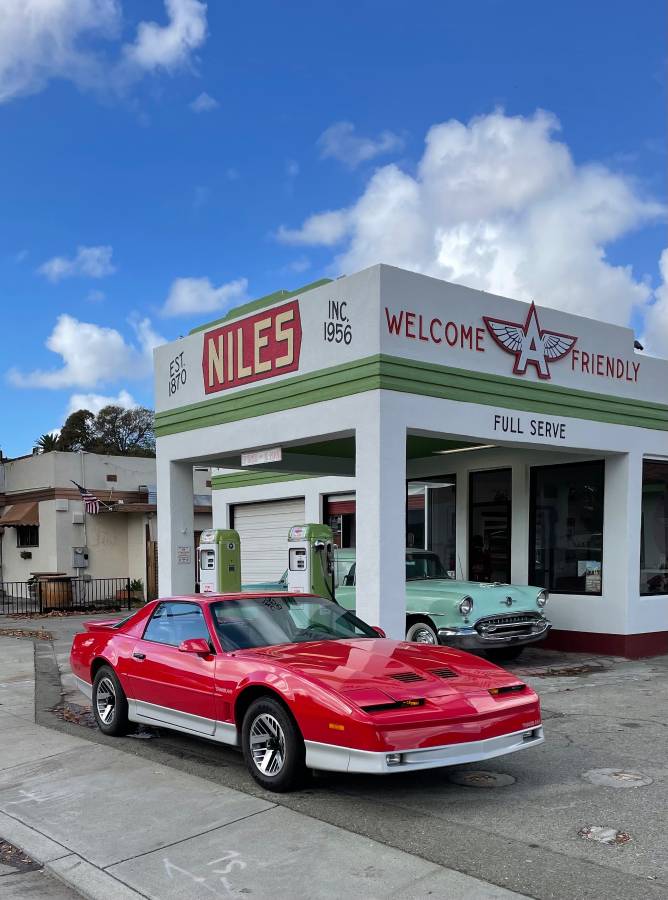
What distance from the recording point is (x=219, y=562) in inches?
480

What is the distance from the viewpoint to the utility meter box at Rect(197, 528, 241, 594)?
40.0 ft

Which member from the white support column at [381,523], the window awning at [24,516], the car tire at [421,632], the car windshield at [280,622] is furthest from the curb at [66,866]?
the window awning at [24,516]

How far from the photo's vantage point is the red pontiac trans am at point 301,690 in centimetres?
526

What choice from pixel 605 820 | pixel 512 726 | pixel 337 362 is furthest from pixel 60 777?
pixel 337 362

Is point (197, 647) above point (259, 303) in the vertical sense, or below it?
below

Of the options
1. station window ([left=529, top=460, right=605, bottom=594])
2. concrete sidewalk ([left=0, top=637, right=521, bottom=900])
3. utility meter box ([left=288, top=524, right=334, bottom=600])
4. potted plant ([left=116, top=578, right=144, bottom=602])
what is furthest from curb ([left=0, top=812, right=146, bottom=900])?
potted plant ([left=116, top=578, right=144, bottom=602])

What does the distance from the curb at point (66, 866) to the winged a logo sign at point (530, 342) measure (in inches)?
324

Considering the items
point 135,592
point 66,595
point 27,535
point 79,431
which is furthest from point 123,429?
point 66,595

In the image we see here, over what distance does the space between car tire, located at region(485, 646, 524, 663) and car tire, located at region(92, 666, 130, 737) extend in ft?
21.1

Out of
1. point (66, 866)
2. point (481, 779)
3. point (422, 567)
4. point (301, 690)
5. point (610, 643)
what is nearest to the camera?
point (66, 866)

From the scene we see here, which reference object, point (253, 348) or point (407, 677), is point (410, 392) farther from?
point (407, 677)

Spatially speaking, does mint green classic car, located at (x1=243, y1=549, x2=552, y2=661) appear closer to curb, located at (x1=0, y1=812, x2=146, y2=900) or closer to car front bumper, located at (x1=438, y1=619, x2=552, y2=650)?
car front bumper, located at (x1=438, y1=619, x2=552, y2=650)

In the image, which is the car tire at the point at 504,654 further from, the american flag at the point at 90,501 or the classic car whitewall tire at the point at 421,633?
the american flag at the point at 90,501

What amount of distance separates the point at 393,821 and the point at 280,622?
2084 millimetres
